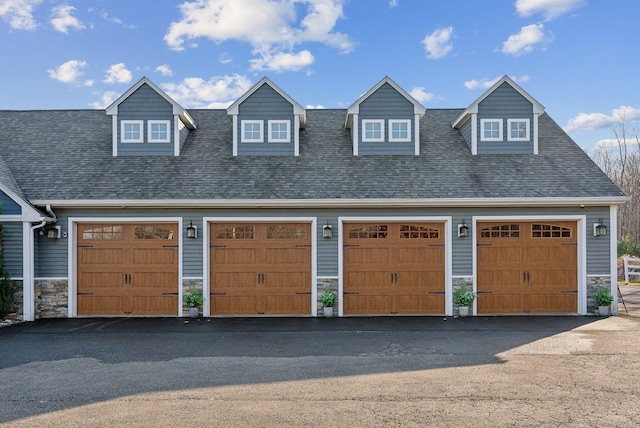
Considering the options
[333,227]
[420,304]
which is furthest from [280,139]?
[420,304]

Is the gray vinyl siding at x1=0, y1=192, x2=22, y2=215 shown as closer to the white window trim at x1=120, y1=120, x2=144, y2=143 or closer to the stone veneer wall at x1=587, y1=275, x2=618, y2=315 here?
the white window trim at x1=120, y1=120, x2=144, y2=143

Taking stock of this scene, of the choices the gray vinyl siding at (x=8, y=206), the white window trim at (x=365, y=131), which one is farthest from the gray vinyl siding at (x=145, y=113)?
the white window trim at (x=365, y=131)

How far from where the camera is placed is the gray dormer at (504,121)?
43.2ft

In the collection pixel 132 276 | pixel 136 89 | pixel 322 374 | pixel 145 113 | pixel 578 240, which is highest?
Result: pixel 136 89

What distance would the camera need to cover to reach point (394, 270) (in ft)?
38.4

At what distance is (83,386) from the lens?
612 cm

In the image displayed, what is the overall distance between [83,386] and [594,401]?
6.22 metres

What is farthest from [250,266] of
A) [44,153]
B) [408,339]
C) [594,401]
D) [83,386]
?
[594,401]

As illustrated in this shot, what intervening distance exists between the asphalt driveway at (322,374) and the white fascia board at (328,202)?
2774mm

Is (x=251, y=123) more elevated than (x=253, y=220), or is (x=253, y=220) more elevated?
(x=251, y=123)

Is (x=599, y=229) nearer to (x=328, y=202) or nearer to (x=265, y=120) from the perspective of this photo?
(x=328, y=202)

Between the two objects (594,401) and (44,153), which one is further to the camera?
(44,153)

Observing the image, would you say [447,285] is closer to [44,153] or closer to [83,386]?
[83,386]

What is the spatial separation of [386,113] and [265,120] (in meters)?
3.34
